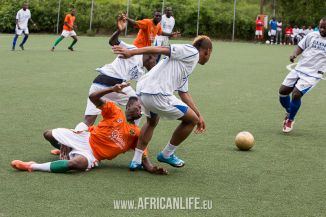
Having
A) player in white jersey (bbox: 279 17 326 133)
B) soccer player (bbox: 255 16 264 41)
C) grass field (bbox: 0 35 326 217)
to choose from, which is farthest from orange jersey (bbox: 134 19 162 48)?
soccer player (bbox: 255 16 264 41)

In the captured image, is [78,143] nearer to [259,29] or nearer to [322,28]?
[322,28]

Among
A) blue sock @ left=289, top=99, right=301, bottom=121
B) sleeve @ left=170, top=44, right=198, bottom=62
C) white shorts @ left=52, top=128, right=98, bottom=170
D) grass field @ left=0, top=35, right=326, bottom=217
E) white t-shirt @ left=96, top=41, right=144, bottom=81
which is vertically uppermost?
sleeve @ left=170, top=44, right=198, bottom=62

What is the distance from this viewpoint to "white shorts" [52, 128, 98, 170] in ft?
22.4

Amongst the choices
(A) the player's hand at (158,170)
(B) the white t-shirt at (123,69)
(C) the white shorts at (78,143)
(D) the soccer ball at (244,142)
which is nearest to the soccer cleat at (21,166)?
(C) the white shorts at (78,143)

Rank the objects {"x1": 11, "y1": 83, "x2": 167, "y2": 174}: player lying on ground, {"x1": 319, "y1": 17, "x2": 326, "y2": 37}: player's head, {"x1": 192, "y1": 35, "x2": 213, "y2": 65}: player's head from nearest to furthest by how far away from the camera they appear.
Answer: {"x1": 11, "y1": 83, "x2": 167, "y2": 174}: player lying on ground → {"x1": 192, "y1": 35, "x2": 213, "y2": 65}: player's head → {"x1": 319, "y1": 17, "x2": 326, "y2": 37}: player's head

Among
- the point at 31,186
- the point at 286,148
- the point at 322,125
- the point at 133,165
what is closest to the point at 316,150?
the point at 286,148

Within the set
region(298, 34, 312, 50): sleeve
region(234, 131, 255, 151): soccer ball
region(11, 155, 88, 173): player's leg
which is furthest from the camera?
region(298, 34, 312, 50): sleeve

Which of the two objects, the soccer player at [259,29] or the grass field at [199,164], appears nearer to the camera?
the grass field at [199,164]

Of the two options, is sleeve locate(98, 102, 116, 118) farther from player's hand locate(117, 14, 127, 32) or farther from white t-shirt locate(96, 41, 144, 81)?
white t-shirt locate(96, 41, 144, 81)

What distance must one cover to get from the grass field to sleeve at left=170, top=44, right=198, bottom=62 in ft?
4.45

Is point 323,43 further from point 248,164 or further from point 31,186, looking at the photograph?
point 31,186

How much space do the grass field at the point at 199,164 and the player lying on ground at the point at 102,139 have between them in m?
0.14

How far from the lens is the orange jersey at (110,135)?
22.6ft

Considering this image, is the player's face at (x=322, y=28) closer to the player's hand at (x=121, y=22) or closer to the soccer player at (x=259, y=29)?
the player's hand at (x=121, y=22)
